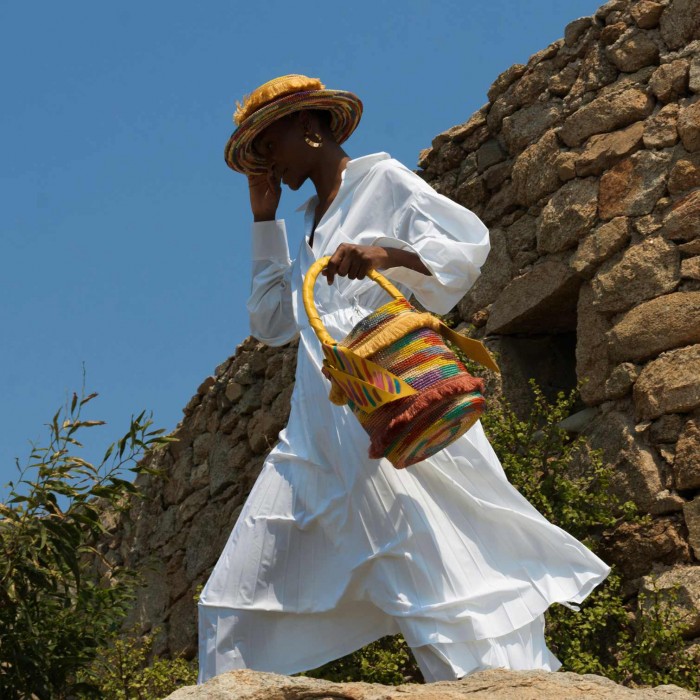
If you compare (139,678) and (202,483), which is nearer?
(139,678)

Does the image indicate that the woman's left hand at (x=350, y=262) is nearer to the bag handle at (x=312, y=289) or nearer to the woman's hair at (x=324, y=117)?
the bag handle at (x=312, y=289)

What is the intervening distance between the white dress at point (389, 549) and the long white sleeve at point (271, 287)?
38 cm

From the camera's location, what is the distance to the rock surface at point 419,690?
2.65 m

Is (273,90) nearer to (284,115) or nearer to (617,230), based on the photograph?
(284,115)

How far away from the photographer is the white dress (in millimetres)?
3334

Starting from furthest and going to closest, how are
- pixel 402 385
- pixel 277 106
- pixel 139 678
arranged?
pixel 139 678 < pixel 277 106 < pixel 402 385

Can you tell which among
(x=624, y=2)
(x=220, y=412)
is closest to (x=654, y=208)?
(x=624, y=2)

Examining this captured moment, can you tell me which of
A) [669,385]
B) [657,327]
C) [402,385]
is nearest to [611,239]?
[657,327]

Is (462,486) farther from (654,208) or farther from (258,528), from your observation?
(654,208)

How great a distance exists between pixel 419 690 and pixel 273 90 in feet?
6.02

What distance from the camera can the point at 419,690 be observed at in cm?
272

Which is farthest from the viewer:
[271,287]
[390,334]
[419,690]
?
[271,287]

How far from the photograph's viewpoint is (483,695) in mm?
2748

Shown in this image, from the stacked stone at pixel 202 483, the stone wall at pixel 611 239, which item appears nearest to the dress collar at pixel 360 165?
the stone wall at pixel 611 239
